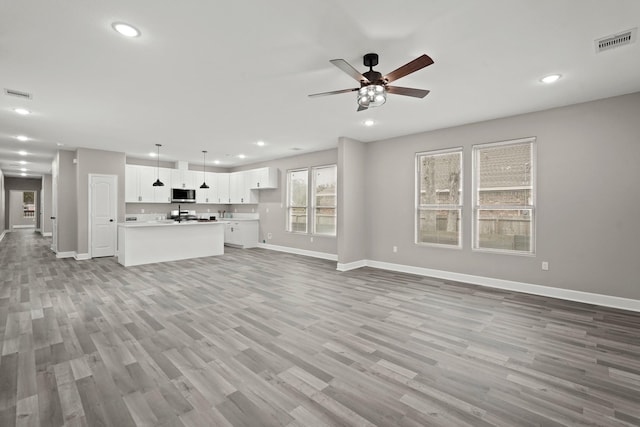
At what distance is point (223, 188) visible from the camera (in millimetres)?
10172

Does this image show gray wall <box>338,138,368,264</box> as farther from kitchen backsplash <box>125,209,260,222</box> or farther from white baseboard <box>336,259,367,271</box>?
kitchen backsplash <box>125,209,260,222</box>

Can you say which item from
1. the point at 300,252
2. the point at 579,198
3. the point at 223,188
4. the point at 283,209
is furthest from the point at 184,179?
the point at 579,198

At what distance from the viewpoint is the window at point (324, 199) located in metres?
7.74

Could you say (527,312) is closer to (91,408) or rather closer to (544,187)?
(544,187)

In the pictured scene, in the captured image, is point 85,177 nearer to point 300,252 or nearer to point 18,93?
point 18,93

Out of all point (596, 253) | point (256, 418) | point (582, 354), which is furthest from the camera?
point (596, 253)

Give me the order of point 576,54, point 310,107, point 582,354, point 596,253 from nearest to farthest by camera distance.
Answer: point 582,354, point 576,54, point 596,253, point 310,107

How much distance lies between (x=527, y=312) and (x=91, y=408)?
4525 mm

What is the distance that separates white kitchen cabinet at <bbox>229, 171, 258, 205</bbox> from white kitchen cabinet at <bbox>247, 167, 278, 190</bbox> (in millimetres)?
323

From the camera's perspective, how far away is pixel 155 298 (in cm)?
418

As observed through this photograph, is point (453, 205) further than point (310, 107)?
Yes

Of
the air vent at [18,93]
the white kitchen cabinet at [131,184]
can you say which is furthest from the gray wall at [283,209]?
the air vent at [18,93]

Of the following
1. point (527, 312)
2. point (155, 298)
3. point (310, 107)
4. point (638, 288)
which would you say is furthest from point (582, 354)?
point (155, 298)

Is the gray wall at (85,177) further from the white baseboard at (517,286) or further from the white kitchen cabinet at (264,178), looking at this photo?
the white baseboard at (517,286)
